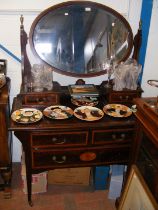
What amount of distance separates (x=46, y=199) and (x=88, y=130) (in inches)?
39.1

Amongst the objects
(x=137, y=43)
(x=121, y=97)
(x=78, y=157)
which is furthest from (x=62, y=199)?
(x=137, y=43)

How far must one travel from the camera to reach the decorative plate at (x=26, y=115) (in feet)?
7.16

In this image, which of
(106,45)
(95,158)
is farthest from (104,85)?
(95,158)

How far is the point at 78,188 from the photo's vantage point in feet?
9.44

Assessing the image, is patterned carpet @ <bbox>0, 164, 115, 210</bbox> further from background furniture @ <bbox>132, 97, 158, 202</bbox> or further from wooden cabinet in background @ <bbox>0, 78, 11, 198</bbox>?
background furniture @ <bbox>132, 97, 158, 202</bbox>

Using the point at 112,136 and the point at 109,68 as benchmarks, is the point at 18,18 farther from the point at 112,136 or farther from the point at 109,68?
the point at 112,136

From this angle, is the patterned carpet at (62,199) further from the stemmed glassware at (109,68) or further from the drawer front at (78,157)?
the stemmed glassware at (109,68)

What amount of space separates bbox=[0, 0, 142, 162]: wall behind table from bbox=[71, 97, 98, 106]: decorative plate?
11.1 inches

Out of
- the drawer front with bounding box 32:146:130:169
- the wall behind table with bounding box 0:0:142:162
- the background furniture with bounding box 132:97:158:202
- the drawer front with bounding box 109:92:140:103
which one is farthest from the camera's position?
the drawer front with bounding box 109:92:140:103

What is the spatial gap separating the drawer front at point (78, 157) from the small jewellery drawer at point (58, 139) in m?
0.07

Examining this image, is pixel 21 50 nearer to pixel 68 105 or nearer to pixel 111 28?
pixel 68 105

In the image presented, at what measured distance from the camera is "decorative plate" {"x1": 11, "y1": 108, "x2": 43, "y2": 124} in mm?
2182

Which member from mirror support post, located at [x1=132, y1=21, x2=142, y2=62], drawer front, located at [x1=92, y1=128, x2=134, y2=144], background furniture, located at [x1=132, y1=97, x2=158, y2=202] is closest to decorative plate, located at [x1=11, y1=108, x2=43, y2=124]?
drawer front, located at [x1=92, y1=128, x2=134, y2=144]

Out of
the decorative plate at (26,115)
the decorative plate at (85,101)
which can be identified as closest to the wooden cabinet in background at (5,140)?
the decorative plate at (26,115)
